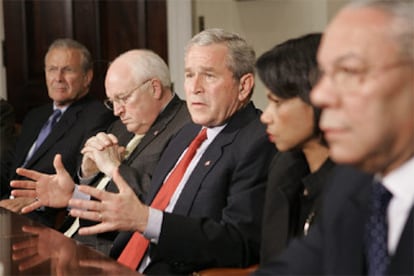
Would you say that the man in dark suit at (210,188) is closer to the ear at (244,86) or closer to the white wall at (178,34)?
the ear at (244,86)

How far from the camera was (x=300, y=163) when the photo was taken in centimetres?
263

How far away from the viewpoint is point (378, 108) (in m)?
1.59

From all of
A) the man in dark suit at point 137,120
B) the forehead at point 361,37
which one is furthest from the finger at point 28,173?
the forehead at point 361,37

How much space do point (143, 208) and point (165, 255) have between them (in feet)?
0.66

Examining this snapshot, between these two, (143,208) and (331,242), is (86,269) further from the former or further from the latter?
(331,242)

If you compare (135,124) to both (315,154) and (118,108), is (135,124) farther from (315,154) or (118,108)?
(315,154)

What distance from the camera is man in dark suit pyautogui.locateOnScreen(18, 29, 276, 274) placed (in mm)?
2854

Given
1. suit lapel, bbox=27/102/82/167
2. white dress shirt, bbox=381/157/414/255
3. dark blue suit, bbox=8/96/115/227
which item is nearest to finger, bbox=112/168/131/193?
white dress shirt, bbox=381/157/414/255

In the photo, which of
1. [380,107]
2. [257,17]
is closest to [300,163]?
[380,107]

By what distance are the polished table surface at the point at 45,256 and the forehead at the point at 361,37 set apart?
1.00 meters

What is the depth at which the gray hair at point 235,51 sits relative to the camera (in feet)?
10.8

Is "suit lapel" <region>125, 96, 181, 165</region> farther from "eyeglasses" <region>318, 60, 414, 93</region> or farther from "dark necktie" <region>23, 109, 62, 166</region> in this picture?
"eyeglasses" <region>318, 60, 414, 93</region>

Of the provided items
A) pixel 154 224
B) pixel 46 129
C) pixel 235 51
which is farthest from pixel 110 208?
pixel 46 129

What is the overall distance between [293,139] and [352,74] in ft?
3.00
